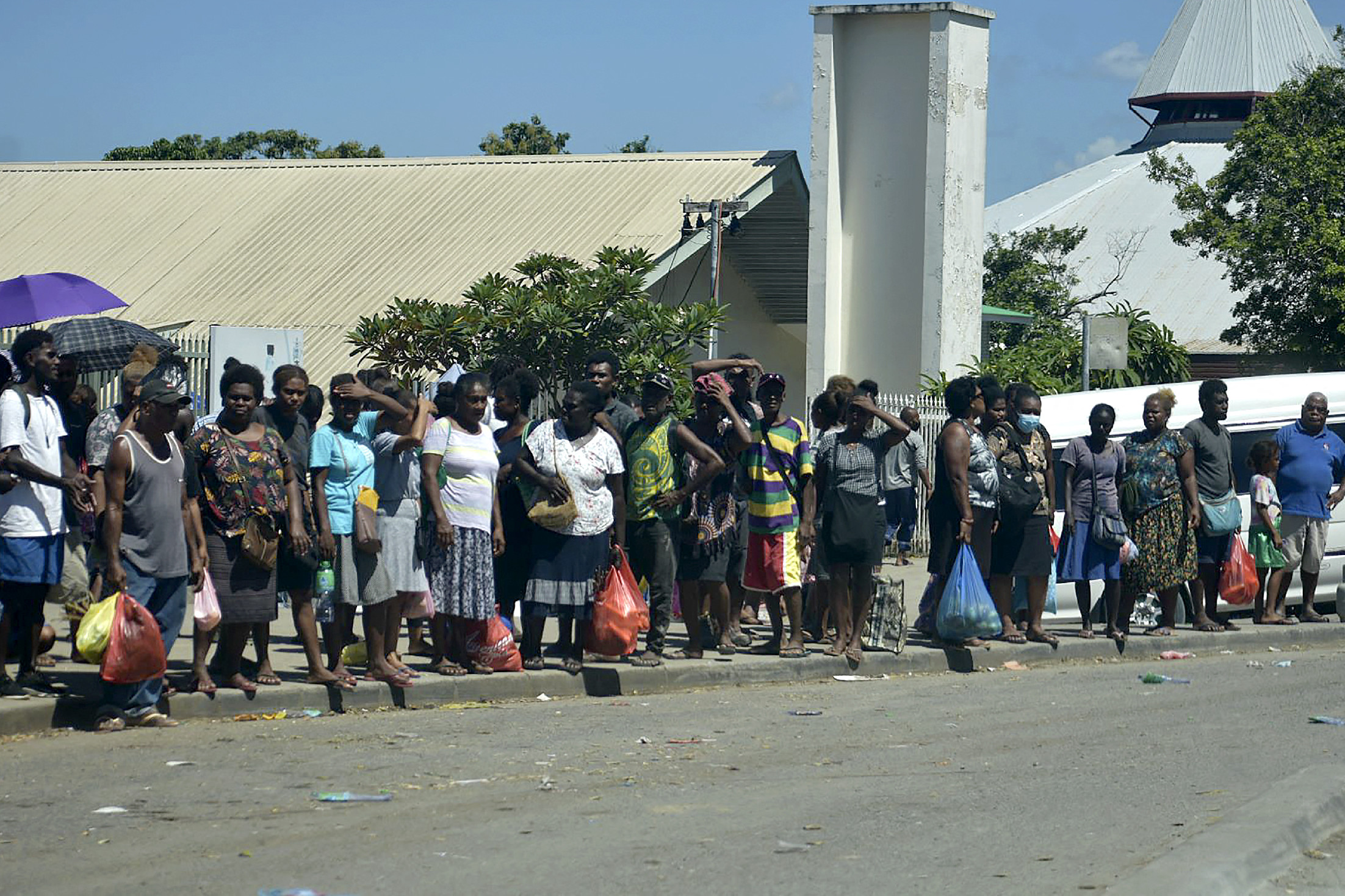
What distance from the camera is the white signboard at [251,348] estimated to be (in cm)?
1457

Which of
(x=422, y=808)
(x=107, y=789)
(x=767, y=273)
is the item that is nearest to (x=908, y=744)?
(x=422, y=808)

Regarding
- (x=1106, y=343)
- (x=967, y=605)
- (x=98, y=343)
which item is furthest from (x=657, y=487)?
(x=1106, y=343)

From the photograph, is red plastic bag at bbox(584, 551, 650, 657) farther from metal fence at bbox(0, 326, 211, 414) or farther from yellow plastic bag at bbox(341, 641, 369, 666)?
metal fence at bbox(0, 326, 211, 414)

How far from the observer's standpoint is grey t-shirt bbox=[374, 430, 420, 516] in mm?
9773

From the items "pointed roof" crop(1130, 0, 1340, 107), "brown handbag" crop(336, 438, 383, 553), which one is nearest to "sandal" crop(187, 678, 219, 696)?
"brown handbag" crop(336, 438, 383, 553)

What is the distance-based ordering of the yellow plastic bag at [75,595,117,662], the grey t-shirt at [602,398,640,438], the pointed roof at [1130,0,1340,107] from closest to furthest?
1. the yellow plastic bag at [75,595,117,662]
2. the grey t-shirt at [602,398,640,438]
3. the pointed roof at [1130,0,1340,107]

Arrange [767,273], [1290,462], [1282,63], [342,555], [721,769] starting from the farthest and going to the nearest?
[1282,63] → [767,273] → [1290,462] → [342,555] → [721,769]

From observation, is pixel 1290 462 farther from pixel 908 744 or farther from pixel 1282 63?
pixel 1282 63

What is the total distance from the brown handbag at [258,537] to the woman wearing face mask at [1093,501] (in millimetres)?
6388

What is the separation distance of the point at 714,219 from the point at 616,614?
1635 centimetres

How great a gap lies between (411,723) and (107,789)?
2202 millimetres

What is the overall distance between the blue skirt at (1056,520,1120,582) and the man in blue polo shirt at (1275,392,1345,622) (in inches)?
93.0

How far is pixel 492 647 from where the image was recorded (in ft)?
33.9

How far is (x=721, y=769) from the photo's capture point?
8.00m
